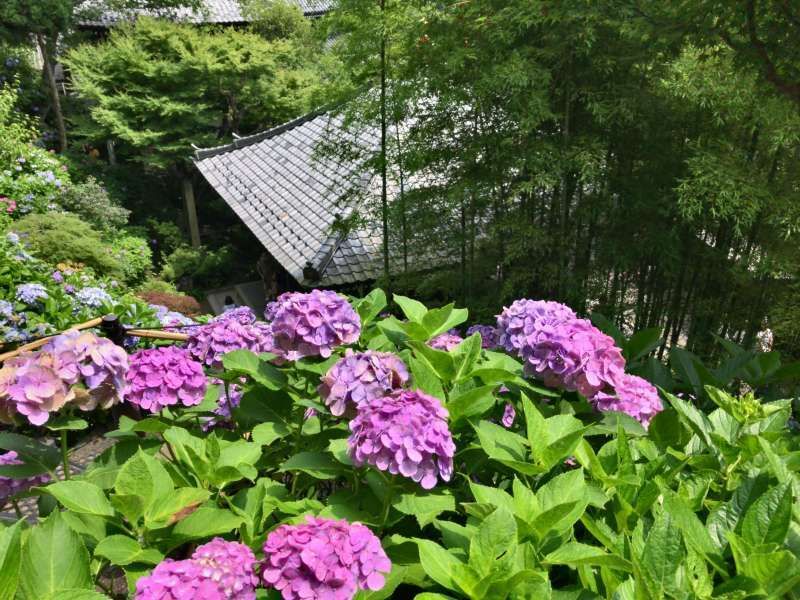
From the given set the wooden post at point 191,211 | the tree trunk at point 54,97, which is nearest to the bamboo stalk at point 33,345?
the wooden post at point 191,211

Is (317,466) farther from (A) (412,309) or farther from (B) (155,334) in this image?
(B) (155,334)

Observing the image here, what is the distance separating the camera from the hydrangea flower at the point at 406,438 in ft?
Answer: 2.41

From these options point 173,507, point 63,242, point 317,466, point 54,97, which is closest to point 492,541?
point 317,466

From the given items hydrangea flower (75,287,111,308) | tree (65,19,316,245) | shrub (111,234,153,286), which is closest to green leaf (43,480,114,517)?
hydrangea flower (75,287,111,308)

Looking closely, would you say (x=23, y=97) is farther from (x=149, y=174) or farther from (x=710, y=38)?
(x=710, y=38)

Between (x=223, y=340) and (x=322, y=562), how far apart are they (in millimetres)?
639

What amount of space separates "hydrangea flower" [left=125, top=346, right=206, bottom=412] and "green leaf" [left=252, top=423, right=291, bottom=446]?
0.14 m

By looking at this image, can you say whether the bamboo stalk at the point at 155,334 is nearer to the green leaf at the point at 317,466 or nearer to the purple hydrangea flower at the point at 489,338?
the green leaf at the point at 317,466

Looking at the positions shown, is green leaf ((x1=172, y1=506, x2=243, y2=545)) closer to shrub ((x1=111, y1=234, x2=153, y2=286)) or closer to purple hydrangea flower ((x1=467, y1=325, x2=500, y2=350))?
purple hydrangea flower ((x1=467, y1=325, x2=500, y2=350))

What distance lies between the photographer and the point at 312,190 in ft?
22.1

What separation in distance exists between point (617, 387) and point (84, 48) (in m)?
13.0

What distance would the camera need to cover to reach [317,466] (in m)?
0.84

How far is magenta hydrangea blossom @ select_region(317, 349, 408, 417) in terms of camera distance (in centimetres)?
85

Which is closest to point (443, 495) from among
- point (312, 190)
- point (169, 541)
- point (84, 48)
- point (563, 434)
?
point (563, 434)
